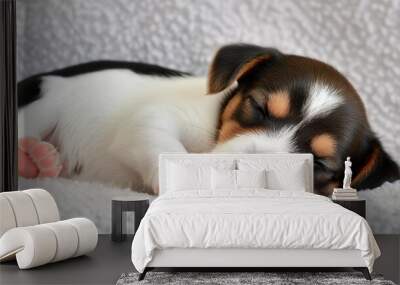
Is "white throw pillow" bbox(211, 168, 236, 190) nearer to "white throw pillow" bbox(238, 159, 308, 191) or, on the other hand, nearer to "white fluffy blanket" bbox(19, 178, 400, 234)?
"white throw pillow" bbox(238, 159, 308, 191)

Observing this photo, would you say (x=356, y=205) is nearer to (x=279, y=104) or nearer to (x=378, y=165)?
(x=378, y=165)

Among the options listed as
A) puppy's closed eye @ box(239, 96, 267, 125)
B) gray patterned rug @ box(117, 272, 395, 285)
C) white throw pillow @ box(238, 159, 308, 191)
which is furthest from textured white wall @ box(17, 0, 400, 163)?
gray patterned rug @ box(117, 272, 395, 285)

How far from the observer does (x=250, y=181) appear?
639 cm

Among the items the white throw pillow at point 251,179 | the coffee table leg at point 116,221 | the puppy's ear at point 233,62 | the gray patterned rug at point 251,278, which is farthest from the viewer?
the puppy's ear at point 233,62

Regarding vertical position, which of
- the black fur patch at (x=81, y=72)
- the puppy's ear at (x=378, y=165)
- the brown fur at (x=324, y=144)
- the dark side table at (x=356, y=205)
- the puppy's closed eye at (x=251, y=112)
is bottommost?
the dark side table at (x=356, y=205)

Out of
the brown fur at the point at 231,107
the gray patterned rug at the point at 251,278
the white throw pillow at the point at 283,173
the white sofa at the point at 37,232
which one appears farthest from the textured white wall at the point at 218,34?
the gray patterned rug at the point at 251,278

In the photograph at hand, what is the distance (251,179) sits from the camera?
6.40m

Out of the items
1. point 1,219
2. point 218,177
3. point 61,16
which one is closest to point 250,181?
point 218,177

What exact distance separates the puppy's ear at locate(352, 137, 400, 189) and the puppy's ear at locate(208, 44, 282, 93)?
4.83 feet

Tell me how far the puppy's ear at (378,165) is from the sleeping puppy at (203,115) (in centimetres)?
1

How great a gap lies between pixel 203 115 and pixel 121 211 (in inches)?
56.6

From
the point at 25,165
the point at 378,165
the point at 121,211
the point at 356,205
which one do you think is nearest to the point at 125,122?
the point at 121,211

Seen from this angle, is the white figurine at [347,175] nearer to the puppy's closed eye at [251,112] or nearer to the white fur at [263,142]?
the white fur at [263,142]

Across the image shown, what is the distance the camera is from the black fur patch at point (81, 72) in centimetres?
721
